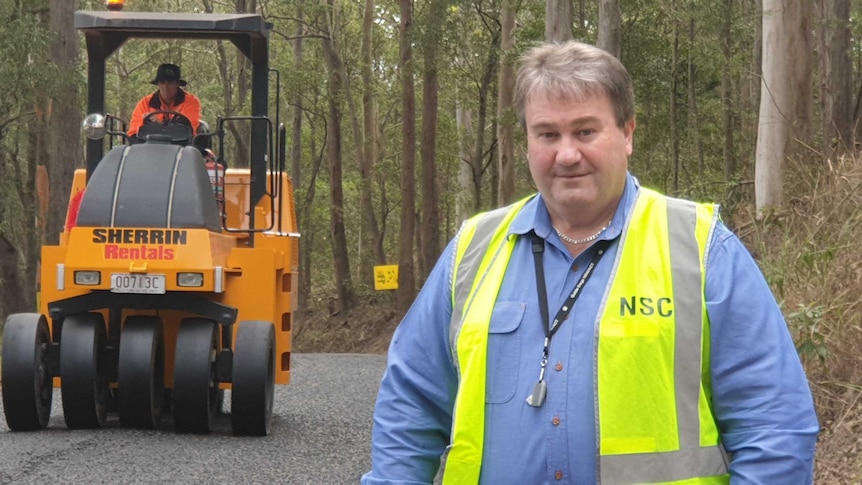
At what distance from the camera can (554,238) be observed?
296 centimetres

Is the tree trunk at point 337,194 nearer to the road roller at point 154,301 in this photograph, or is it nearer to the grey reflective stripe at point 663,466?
the road roller at point 154,301

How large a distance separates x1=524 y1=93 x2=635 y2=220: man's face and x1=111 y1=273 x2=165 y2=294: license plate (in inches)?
268

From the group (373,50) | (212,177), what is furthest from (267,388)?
(373,50)

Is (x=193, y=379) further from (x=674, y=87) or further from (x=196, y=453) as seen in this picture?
(x=674, y=87)

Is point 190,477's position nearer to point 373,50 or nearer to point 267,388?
point 267,388

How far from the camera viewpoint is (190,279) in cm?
948

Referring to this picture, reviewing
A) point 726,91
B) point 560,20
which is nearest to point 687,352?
point 560,20

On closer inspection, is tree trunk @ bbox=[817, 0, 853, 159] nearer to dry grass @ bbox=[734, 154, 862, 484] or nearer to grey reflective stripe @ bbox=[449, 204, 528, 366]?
dry grass @ bbox=[734, 154, 862, 484]

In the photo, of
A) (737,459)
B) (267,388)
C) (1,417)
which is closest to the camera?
(737,459)

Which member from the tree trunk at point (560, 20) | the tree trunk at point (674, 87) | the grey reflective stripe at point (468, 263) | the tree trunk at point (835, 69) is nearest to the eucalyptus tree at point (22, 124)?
the tree trunk at point (560, 20)

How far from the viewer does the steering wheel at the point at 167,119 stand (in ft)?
33.2

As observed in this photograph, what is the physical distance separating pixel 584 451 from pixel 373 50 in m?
44.1

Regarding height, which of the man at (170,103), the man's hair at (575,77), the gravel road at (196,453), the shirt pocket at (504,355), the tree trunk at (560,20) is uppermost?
the tree trunk at (560,20)

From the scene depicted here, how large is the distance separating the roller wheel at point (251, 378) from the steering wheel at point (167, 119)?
1656mm
